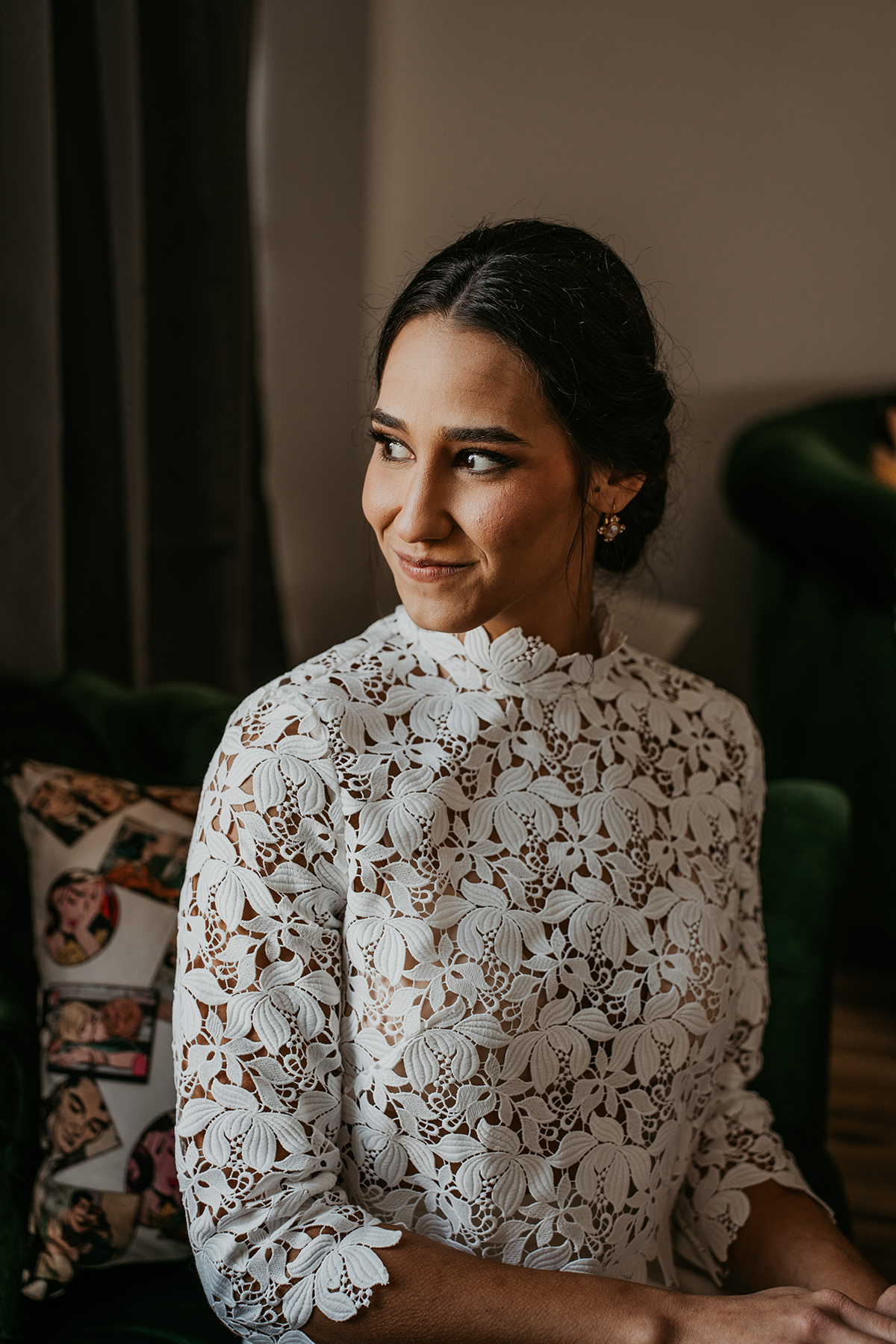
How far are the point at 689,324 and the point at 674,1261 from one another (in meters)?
2.44

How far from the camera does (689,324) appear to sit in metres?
2.92

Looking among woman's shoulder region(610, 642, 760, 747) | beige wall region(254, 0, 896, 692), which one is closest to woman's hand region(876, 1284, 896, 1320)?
woman's shoulder region(610, 642, 760, 747)

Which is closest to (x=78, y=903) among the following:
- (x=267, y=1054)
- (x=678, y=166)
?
(x=267, y=1054)

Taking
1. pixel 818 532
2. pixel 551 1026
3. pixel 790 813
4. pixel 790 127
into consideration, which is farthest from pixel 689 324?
pixel 551 1026

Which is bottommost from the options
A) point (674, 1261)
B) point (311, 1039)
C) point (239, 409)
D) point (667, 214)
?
point (674, 1261)

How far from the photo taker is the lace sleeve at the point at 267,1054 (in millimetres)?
789

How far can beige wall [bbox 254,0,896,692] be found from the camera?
8.42 feet

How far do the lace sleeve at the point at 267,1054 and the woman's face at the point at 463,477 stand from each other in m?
0.17

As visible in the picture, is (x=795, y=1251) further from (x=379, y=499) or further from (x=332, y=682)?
(x=379, y=499)

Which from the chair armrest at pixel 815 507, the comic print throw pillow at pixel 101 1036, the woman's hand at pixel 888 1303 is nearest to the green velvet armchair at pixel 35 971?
the comic print throw pillow at pixel 101 1036

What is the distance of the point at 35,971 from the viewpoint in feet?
3.29

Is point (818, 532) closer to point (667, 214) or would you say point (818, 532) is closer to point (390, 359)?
point (667, 214)

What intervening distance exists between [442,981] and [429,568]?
324 millimetres

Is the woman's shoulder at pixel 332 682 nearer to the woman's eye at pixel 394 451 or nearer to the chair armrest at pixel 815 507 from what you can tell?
the woman's eye at pixel 394 451
